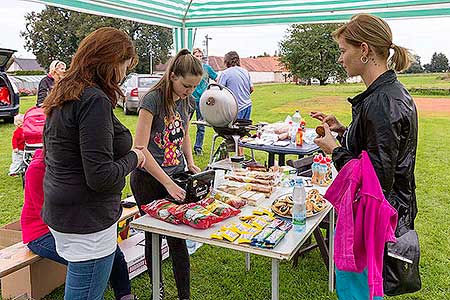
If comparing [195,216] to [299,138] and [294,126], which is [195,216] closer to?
[299,138]

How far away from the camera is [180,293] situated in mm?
2080

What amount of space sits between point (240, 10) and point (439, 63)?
31.1ft

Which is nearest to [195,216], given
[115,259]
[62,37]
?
[115,259]

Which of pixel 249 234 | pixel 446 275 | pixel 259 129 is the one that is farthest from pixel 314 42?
pixel 249 234

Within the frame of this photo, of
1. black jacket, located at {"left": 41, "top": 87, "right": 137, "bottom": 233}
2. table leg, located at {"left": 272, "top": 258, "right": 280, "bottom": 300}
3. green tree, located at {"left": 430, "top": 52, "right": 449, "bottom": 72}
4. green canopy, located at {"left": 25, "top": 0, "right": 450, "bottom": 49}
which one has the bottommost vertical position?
table leg, located at {"left": 272, "top": 258, "right": 280, "bottom": 300}

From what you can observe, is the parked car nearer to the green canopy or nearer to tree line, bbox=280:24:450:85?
the green canopy

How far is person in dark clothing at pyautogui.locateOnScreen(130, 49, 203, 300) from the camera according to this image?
1931mm

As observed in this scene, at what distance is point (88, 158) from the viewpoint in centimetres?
133

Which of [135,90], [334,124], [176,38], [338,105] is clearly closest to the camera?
[334,124]

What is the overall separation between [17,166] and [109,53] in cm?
412

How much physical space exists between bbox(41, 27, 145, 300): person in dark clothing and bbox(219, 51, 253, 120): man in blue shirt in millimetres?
4107

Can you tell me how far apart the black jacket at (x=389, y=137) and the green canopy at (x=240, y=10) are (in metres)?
3.15

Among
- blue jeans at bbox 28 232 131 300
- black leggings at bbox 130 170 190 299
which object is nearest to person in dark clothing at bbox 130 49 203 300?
black leggings at bbox 130 170 190 299

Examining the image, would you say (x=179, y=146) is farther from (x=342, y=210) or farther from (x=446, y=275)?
(x=446, y=275)
